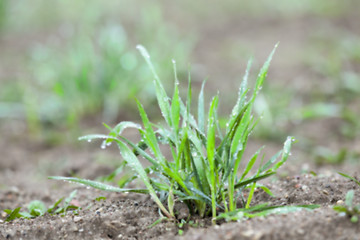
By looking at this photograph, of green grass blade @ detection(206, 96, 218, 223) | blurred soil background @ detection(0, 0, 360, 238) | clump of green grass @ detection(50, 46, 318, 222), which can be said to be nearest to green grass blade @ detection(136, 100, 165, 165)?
clump of green grass @ detection(50, 46, 318, 222)

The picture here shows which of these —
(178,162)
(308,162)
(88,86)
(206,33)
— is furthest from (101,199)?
(206,33)

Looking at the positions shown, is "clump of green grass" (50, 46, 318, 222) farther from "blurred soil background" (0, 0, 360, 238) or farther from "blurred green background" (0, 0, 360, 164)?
"blurred green background" (0, 0, 360, 164)

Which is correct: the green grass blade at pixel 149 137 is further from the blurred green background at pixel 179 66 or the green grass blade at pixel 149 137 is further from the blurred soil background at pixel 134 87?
the blurred green background at pixel 179 66

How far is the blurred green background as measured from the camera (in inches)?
136

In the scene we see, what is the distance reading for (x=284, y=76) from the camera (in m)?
4.52

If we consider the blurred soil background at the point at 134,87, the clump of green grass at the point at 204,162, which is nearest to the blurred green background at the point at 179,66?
the blurred soil background at the point at 134,87

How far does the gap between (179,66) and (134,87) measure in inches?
36.9

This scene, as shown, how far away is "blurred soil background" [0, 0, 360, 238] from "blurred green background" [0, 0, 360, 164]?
0.01 meters

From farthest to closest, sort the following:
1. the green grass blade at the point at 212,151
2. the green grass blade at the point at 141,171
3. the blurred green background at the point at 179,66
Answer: the blurred green background at the point at 179,66, the green grass blade at the point at 141,171, the green grass blade at the point at 212,151

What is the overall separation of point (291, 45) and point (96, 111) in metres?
2.72

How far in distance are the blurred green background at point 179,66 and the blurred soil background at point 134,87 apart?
0.4 inches

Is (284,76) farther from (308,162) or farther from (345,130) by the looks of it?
(308,162)

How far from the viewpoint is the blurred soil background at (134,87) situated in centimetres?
291

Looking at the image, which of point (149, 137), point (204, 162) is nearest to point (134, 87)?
point (149, 137)
